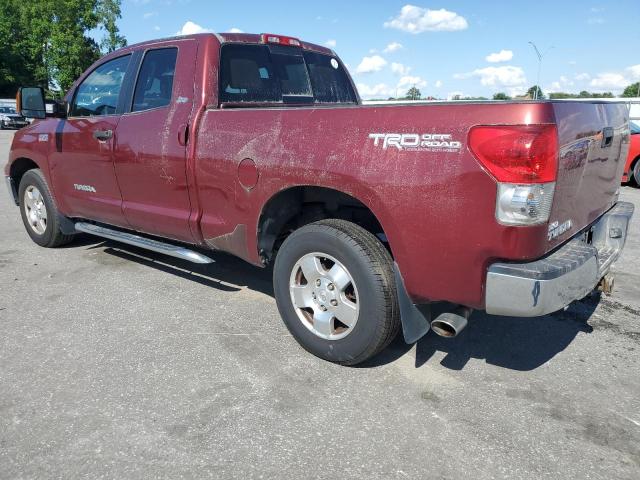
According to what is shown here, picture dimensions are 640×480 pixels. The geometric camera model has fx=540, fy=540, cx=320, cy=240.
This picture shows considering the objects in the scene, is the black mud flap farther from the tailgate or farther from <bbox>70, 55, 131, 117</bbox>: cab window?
the tailgate

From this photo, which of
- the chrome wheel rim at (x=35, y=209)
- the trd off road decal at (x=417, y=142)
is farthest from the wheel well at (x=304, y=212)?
the chrome wheel rim at (x=35, y=209)

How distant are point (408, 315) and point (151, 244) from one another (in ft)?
7.93

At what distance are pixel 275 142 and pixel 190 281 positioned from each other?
207cm

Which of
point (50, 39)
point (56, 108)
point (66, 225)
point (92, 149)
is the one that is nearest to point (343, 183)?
point (92, 149)

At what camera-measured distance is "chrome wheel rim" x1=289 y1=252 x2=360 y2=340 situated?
312 cm

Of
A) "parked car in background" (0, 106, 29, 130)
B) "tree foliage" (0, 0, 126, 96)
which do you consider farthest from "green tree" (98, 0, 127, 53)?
"parked car in background" (0, 106, 29, 130)

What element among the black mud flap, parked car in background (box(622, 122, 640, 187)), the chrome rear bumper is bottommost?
the black mud flap


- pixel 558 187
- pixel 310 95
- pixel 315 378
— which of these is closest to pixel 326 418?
pixel 315 378

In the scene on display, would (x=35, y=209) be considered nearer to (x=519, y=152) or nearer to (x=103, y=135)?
(x=103, y=135)

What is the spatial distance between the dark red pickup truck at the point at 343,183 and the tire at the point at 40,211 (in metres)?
0.69

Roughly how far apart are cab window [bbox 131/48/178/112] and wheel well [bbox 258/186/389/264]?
1.28 metres

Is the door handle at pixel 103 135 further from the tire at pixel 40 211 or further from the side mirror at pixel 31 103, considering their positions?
the tire at pixel 40 211

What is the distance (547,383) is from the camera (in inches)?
123

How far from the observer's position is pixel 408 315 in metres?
2.93
